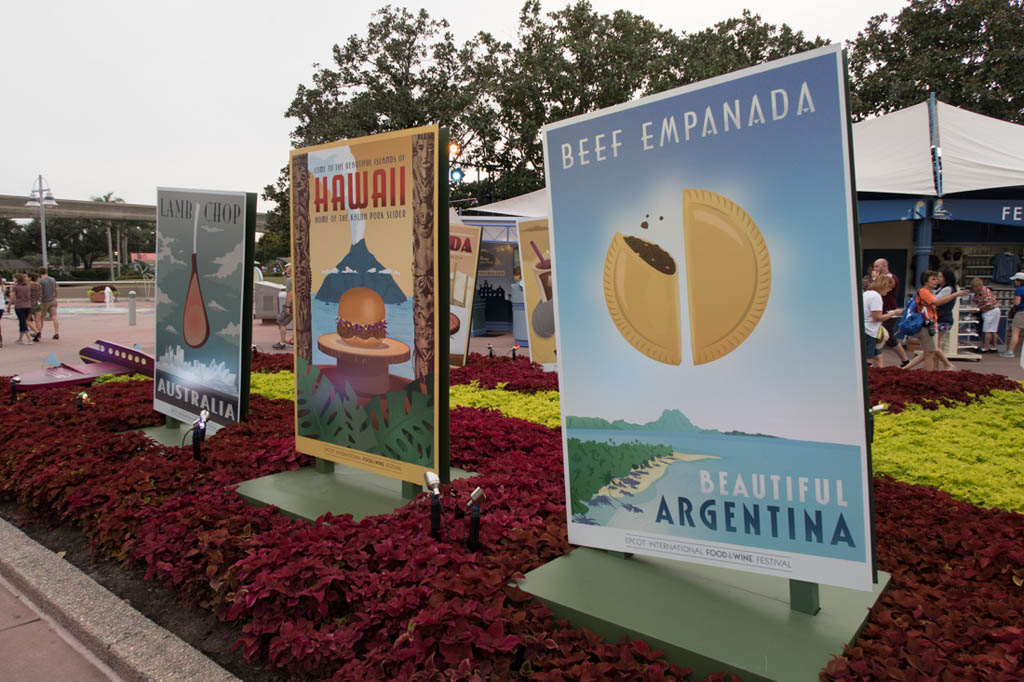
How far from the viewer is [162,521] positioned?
4.09 meters

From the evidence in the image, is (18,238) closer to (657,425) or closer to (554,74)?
(554,74)

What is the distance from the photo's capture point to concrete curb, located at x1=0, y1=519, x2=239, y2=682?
3018 millimetres

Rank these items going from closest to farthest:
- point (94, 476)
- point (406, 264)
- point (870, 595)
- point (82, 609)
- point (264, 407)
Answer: point (870, 595), point (82, 609), point (406, 264), point (94, 476), point (264, 407)

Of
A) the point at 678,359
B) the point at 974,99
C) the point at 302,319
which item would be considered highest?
the point at 974,99

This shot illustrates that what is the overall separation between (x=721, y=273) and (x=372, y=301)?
2214 millimetres

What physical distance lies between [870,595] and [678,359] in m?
1.25

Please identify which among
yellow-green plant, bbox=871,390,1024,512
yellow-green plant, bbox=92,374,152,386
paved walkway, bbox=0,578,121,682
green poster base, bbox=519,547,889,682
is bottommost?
paved walkway, bbox=0,578,121,682

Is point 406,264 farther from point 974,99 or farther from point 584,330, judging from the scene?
point 974,99

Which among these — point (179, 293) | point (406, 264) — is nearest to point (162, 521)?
point (406, 264)

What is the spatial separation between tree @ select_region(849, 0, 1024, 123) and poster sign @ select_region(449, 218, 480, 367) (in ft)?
69.0

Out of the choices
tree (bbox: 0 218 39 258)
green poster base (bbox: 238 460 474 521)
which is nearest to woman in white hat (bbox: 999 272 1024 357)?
green poster base (bbox: 238 460 474 521)

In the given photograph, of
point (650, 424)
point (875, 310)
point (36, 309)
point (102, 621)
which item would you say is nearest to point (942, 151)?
point (875, 310)

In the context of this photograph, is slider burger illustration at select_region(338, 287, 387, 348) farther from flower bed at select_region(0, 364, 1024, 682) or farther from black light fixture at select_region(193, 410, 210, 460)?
black light fixture at select_region(193, 410, 210, 460)

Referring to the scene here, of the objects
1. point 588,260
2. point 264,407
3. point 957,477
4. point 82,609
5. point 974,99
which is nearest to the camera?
point 588,260
